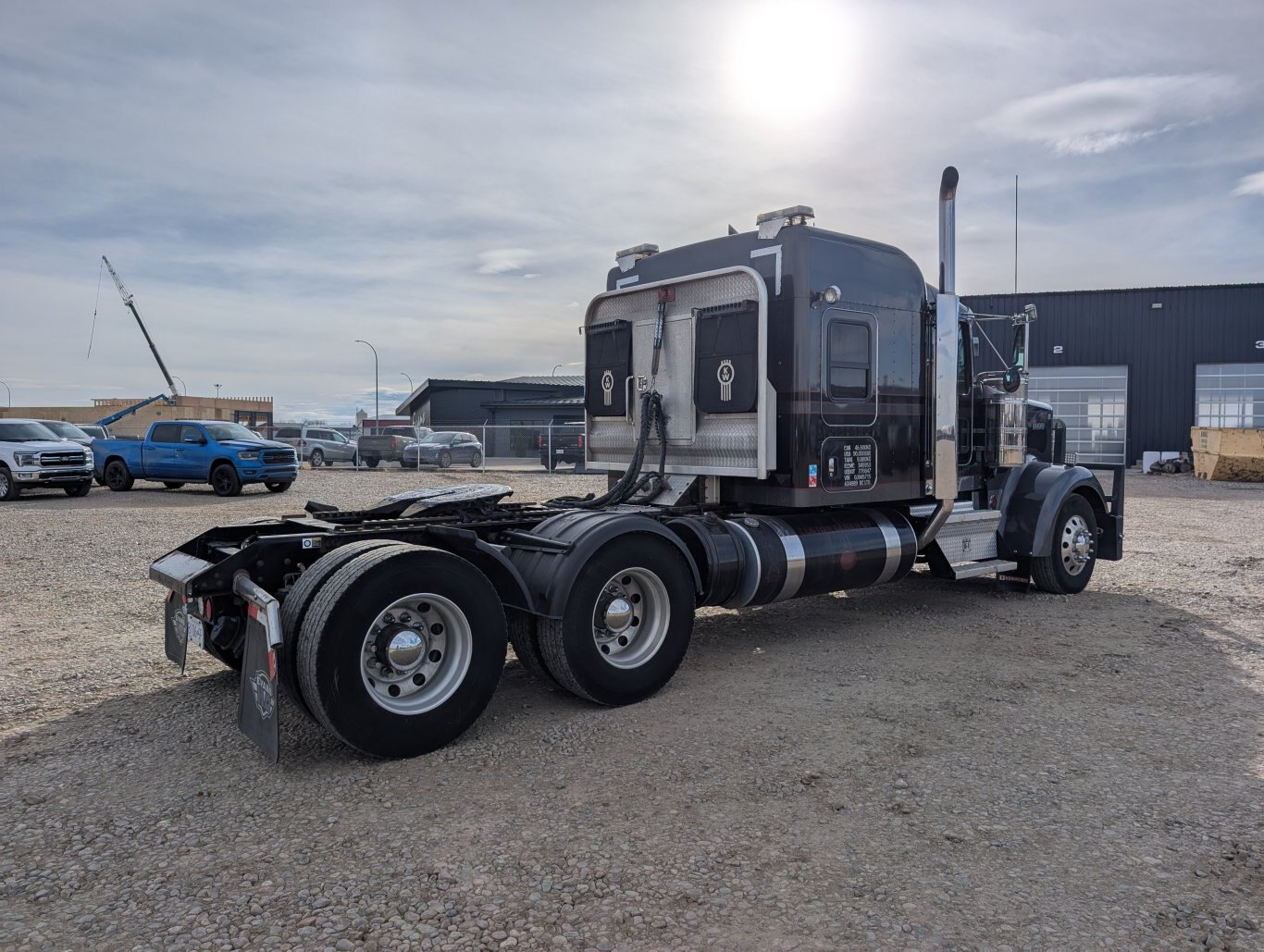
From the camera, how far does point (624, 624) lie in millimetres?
5441

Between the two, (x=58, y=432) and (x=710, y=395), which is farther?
(x=58, y=432)

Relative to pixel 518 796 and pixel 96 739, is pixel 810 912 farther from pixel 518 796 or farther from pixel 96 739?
pixel 96 739

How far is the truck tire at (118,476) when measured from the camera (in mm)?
21594

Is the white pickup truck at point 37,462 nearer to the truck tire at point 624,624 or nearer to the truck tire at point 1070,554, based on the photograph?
the truck tire at point 624,624

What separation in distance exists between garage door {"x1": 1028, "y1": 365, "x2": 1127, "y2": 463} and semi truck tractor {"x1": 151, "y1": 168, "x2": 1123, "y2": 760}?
25.5m

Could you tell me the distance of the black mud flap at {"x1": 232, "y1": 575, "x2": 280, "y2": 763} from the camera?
4.13m

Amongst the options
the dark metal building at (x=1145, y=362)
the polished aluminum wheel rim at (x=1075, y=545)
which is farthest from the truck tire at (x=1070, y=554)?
the dark metal building at (x=1145, y=362)

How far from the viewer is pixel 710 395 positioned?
6809 millimetres

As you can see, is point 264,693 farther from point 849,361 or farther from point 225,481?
point 225,481

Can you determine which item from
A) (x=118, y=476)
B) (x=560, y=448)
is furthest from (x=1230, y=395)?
(x=118, y=476)

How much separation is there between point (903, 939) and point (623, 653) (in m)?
2.75

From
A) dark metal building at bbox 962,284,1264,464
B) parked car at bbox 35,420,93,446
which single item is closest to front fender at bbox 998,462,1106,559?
parked car at bbox 35,420,93,446

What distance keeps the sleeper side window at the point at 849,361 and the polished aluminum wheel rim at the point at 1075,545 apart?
3146 millimetres

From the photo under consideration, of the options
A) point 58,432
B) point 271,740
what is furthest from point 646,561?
point 58,432
